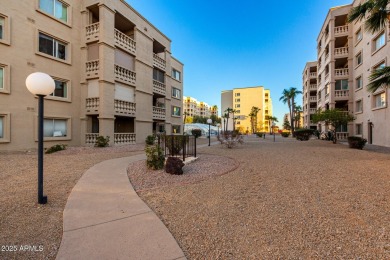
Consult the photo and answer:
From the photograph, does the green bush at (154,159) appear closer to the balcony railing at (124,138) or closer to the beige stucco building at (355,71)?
the balcony railing at (124,138)

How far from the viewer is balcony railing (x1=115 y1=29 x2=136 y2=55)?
17.7m

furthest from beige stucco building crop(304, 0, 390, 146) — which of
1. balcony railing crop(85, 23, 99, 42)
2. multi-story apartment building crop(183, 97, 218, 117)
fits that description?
multi-story apartment building crop(183, 97, 218, 117)

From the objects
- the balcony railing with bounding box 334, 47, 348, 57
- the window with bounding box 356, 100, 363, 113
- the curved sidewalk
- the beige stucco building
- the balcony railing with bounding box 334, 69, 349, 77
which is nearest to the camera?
the curved sidewalk

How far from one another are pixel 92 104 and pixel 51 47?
5252 mm

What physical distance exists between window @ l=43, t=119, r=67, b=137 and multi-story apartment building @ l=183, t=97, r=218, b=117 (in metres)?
103

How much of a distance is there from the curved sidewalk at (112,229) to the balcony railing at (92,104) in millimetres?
12965

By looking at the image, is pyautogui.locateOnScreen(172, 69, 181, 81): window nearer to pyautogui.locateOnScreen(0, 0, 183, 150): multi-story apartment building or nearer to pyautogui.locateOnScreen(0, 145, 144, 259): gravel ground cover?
pyautogui.locateOnScreen(0, 0, 183, 150): multi-story apartment building

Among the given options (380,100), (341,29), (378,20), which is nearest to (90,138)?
(378,20)

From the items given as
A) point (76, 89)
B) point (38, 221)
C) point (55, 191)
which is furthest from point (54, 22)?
point (38, 221)

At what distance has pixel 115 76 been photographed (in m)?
17.3

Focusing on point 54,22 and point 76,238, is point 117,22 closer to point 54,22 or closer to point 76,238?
point 54,22

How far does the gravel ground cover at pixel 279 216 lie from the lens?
108 inches

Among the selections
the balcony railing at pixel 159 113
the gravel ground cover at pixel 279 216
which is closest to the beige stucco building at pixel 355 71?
the gravel ground cover at pixel 279 216

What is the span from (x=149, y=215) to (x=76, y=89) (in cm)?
1694
